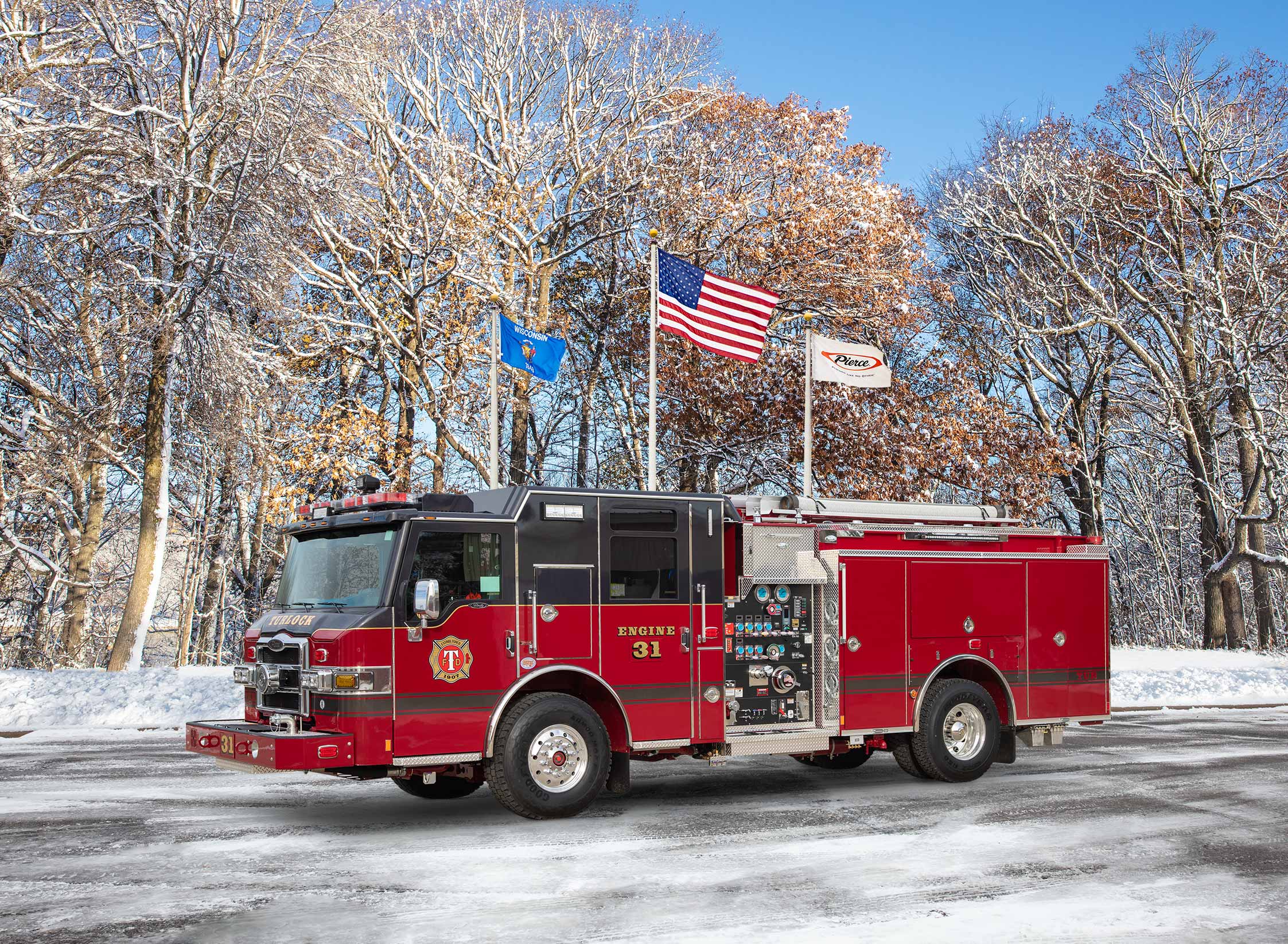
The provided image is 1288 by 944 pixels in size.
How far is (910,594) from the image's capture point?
12.0m

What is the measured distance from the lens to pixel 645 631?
10.4 meters

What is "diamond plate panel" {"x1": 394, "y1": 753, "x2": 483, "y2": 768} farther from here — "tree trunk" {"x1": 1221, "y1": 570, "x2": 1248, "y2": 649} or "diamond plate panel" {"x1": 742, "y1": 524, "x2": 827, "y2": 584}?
"tree trunk" {"x1": 1221, "y1": 570, "x2": 1248, "y2": 649}

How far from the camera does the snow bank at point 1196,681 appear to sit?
21.8m

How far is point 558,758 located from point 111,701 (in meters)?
10.5

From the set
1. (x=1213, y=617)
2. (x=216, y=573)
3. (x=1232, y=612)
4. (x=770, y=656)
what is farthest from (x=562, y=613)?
(x=1232, y=612)

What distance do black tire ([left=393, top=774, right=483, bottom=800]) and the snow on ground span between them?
21.0 feet

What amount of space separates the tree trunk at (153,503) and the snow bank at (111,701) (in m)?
3.45

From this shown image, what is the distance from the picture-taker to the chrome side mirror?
904 cm

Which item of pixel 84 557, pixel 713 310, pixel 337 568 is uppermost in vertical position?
pixel 713 310

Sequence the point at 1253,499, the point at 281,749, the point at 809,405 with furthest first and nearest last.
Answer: the point at 1253,499
the point at 809,405
the point at 281,749

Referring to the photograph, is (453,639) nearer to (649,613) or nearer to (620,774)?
(649,613)

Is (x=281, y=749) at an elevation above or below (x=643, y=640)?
below

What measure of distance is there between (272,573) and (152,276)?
12.7m

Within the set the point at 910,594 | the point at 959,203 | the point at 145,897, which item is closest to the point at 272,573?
the point at 959,203
